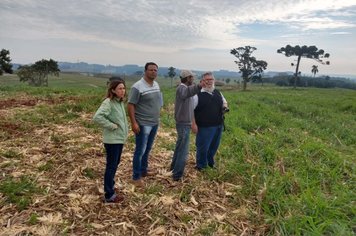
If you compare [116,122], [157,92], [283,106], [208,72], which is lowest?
[283,106]

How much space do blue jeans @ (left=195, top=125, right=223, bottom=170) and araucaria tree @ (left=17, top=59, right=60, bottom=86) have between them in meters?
59.3

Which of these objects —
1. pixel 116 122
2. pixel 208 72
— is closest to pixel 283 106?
pixel 208 72

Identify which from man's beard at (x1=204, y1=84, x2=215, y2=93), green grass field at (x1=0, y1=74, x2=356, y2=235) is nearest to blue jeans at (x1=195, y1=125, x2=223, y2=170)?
green grass field at (x1=0, y1=74, x2=356, y2=235)

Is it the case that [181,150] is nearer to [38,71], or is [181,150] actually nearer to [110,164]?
[110,164]

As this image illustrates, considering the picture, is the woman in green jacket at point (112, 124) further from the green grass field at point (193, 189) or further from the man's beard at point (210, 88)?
the man's beard at point (210, 88)

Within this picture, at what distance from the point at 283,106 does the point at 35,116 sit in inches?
596

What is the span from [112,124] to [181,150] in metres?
1.64

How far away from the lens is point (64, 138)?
8.20m

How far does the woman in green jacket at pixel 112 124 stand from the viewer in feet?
15.4

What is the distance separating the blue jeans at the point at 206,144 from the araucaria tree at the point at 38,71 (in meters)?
59.3

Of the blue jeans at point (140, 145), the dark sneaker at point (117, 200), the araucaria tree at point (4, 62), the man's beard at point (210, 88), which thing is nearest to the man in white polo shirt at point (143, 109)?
the blue jeans at point (140, 145)

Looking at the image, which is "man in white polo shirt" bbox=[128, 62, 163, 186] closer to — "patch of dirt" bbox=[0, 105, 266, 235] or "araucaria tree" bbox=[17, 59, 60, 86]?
"patch of dirt" bbox=[0, 105, 266, 235]

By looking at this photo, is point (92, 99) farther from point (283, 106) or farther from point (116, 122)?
point (283, 106)

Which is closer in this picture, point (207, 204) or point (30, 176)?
point (207, 204)
